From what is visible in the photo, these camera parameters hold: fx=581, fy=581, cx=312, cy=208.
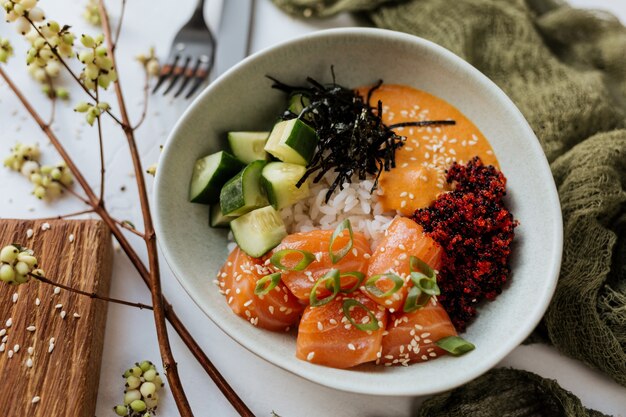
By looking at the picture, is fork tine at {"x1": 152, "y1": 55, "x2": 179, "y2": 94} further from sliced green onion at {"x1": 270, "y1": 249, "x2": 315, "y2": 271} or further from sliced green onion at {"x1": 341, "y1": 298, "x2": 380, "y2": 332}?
sliced green onion at {"x1": 341, "y1": 298, "x2": 380, "y2": 332}

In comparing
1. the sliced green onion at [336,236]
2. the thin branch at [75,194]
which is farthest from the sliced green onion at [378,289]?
the thin branch at [75,194]

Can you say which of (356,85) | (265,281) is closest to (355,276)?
(265,281)

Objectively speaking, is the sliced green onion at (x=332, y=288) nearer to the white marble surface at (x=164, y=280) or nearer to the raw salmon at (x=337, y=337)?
the raw salmon at (x=337, y=337)

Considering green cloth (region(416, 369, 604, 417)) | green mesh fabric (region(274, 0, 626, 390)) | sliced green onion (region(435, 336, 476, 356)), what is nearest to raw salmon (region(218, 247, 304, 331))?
sliced green onion (region(435, 336, 476, 356))

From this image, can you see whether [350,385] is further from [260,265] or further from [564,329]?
[564,329]

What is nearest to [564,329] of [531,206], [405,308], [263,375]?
[531,206]

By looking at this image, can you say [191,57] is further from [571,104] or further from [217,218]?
[571,104]
